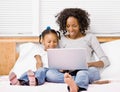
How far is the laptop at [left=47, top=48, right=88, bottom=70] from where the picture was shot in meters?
1.76

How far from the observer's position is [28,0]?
95.5 inches

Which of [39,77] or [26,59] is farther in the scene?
[26,59]

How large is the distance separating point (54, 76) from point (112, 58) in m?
0.55

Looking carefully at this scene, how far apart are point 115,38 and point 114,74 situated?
46 cm

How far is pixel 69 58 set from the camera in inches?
69.8

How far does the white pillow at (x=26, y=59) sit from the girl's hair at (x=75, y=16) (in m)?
0.28

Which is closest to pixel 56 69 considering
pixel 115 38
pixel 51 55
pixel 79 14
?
pixel 51 55

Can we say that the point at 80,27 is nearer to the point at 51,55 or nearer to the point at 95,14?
the point at 95,14

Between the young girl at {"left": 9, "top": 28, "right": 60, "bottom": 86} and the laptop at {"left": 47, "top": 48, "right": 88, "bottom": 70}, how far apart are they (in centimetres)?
14

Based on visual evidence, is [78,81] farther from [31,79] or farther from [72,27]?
[72,27]

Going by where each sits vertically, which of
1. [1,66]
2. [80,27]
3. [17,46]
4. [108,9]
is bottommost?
[1,66]

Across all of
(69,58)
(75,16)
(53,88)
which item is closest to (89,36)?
(75,16)

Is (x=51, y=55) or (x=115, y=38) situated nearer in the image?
(x=51, y=55)

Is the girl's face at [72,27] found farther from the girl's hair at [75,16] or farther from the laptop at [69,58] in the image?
the laptop at [69,58]
